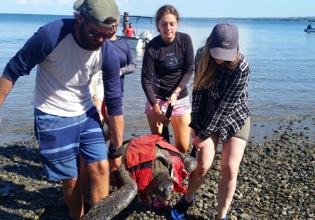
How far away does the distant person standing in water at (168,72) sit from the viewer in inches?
199

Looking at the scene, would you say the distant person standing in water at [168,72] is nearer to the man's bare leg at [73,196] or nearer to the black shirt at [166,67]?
the black shirt at [166,67]

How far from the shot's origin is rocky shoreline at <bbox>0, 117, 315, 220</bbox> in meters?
4.78

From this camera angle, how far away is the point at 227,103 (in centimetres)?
389

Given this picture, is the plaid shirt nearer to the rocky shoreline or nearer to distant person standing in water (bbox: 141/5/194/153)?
distant person standing in water (bbox: 141/5/194/153)

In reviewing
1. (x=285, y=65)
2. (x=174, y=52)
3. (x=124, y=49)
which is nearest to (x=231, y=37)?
(x=174, y=52)

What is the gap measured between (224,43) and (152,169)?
6.10ft

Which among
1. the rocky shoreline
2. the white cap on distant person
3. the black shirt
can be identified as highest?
the white cap on distant person

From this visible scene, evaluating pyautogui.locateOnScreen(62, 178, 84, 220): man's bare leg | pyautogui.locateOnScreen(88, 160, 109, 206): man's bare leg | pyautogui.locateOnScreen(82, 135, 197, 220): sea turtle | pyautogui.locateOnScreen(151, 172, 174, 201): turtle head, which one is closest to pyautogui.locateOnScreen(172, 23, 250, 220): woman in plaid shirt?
pyautogui.locateOnScreen(151, 172, 174, 201): turtle head

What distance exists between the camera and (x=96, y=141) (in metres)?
3.81

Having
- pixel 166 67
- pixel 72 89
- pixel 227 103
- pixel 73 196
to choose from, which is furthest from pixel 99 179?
pixel 166 67

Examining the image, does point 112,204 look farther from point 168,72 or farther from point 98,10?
point 168,72

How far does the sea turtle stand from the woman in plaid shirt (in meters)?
0.55

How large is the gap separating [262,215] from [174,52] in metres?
2.46

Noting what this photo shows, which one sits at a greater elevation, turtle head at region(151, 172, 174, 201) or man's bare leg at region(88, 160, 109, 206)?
man's bare leg at region(88, 160, 109, 206)
